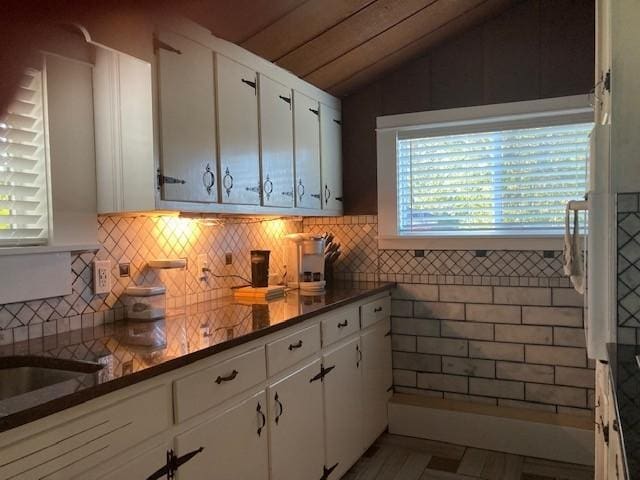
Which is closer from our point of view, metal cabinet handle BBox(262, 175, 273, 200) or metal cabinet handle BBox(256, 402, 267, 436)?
metal cabinet handle BBox(256, 402, 267, 436)

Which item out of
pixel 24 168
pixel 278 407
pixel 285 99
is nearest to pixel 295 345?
pixel 278 407

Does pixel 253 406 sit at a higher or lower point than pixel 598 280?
lower

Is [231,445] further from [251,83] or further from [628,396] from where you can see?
[251,83]

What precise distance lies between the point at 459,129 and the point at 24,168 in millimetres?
2347

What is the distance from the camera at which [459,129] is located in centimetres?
311

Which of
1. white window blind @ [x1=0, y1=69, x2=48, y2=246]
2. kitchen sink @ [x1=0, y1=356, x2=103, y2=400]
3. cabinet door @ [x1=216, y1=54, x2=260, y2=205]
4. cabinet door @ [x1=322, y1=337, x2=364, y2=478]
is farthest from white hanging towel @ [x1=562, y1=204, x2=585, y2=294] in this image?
white window blind @ [x1=0, y1=69, x2=48, y2=246]

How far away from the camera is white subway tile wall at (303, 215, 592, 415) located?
9.51 feet

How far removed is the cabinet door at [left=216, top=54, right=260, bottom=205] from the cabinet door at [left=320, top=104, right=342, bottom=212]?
75 cm

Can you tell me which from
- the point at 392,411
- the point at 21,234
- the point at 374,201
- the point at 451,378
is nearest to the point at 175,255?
the point at 21,234

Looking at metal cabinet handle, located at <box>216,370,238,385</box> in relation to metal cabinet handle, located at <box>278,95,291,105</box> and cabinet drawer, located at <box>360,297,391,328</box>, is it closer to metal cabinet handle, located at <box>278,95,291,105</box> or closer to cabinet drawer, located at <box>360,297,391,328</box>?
cabinet drawer, located at <box>360,297,391,328</box>

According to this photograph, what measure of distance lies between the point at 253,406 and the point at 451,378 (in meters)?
1.71

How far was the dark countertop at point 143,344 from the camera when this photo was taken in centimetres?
114

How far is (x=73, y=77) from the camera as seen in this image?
1.90 m

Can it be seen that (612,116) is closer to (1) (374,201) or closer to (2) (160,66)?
(2) (160,66)
